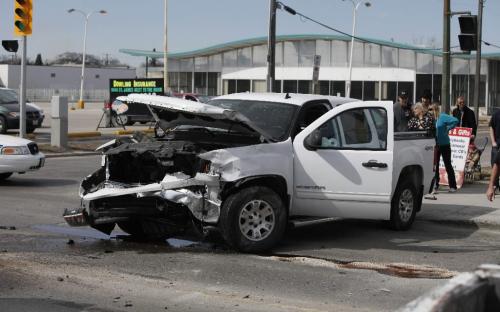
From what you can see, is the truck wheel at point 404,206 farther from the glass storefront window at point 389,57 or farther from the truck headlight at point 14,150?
the glass storefront window at point 389,57

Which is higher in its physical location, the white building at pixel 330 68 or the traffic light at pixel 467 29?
the white building at pixel 330 68

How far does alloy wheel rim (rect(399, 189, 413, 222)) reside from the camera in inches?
374

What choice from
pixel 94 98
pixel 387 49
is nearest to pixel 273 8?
pixel 387 49

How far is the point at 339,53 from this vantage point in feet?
212

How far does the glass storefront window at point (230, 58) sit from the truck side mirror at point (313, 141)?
62427 millimetres

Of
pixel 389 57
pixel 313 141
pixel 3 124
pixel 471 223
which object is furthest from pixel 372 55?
pixel 313 141

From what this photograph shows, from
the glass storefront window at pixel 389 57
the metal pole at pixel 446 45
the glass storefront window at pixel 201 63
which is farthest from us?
the glass storefront window at pixel 201 63

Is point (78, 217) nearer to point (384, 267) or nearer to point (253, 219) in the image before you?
point (253, 219)

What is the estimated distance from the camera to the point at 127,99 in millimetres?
8727

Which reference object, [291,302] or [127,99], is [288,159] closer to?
[127,99]

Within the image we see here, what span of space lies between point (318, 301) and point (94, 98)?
312 ft

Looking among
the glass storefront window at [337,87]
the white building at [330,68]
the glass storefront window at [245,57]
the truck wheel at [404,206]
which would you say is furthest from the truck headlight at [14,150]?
the glass storefront window at [245,57]

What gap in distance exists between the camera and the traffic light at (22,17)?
19016mm

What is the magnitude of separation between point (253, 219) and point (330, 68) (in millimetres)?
57994
